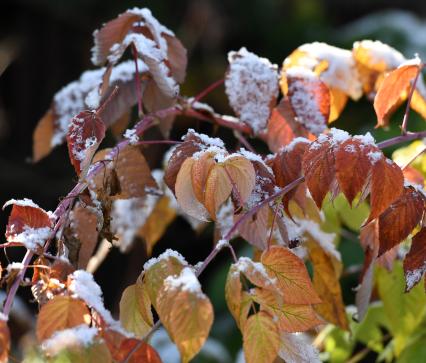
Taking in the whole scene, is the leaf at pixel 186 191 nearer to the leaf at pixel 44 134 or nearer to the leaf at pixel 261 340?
the leaf at pixel 261 340

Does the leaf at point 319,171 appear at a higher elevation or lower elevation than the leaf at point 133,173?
higher

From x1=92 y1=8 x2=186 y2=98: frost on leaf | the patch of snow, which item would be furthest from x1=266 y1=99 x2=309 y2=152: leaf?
the patch of snow

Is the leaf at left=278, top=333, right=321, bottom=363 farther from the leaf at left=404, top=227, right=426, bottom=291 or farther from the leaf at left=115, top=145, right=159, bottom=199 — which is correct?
the leaf at left=115, top=145, right=159, bottom=199

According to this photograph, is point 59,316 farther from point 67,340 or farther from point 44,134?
point 44,134

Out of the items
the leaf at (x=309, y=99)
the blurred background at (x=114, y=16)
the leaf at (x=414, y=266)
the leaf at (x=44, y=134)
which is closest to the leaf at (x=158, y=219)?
the leaf at (x=44, y=134)

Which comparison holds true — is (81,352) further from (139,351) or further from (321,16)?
(321,16)
